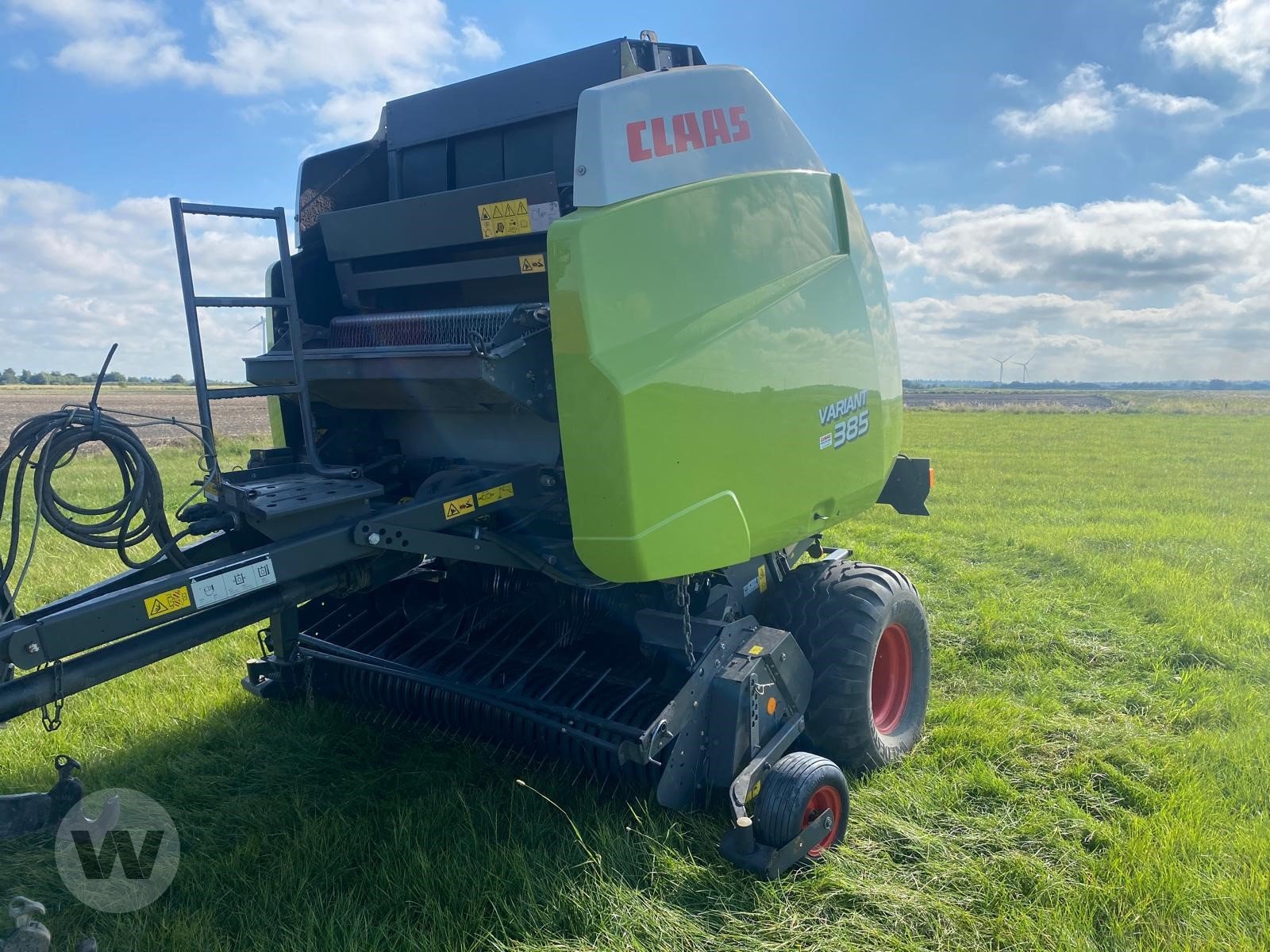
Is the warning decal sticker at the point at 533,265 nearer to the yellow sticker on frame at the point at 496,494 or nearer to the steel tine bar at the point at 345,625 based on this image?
the yellow sticker on frame at the point at 496,494

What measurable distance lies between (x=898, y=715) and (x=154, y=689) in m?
3.81

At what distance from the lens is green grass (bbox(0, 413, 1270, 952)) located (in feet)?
8.93

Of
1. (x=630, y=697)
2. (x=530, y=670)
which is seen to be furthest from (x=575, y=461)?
(x=530, y=670)

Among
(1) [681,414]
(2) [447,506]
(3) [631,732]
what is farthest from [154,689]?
(1) [681,414]

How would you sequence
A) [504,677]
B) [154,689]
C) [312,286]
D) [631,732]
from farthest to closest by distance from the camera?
1. [154,689]
2. [312,286]
3. [504,677]
4. [631,732]

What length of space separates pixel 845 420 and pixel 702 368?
3.35ft

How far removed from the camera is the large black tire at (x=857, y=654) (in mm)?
3562

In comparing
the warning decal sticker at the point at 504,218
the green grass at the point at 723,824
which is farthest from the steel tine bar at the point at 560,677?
the warning decal sticker at the point at 504,218

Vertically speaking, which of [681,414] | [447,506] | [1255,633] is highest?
[681,414]

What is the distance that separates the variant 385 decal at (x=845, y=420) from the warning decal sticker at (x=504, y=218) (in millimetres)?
1325

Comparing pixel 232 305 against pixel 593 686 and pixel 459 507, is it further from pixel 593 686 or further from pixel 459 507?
pixel 593 686

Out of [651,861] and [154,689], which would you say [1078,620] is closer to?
[651,861]

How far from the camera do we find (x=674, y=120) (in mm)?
2979

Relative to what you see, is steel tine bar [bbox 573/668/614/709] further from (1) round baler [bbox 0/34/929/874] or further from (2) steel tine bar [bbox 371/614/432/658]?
(2) steel tine bar [bbox 371/614/432/658]
